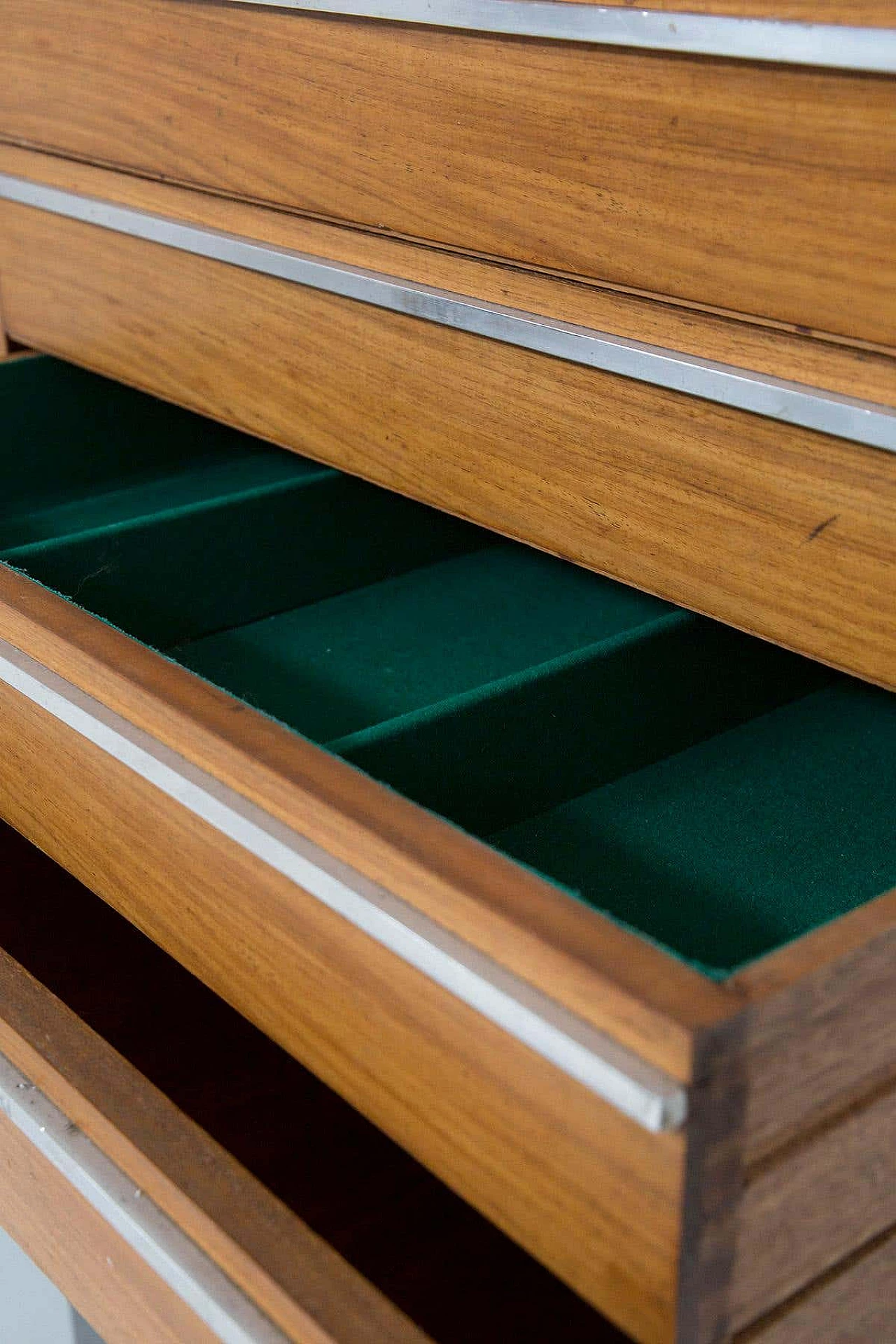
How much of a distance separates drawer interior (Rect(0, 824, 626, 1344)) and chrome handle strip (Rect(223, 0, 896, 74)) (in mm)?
438

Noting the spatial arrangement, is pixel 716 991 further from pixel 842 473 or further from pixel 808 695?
pixel 808 695

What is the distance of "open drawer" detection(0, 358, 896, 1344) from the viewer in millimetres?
429

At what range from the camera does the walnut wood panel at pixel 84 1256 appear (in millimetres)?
607

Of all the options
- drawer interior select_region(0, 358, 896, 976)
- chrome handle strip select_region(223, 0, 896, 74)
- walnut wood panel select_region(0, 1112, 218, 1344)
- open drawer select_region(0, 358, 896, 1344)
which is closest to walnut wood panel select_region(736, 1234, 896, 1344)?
open drawer select_region(0, 358, 896, 1344)

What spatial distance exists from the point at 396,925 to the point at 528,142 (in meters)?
0.34

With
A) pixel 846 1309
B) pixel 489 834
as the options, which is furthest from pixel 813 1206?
pixel 489 834

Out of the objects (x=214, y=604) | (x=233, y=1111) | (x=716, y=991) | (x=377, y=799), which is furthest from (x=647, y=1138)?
(x=214, y=604)

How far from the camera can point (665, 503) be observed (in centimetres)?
63

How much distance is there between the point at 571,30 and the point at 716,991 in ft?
1.24

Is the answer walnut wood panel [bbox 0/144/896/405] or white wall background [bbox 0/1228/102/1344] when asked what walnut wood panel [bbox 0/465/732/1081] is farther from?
white wall background [bbox 0/1228/102/1344]

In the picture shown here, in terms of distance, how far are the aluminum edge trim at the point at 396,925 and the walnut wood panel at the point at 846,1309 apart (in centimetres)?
12

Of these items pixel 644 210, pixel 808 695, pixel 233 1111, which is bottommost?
pixel 233 1111

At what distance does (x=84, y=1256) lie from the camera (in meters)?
0.66

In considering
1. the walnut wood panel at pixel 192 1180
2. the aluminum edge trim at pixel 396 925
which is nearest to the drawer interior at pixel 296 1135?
the walnut wood panel at pixel 192 1180
